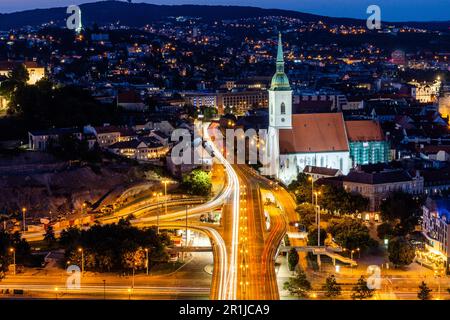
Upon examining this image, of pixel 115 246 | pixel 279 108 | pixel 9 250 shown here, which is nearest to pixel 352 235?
pixel 115 246

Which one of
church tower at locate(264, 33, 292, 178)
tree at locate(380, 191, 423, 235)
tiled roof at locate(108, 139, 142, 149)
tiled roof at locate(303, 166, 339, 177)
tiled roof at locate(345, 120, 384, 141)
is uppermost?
church tower at locate(264, 33, 292, 178)

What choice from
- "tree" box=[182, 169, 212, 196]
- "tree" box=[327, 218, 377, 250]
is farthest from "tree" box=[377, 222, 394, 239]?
"tree" box=[182, 169, 212, 196]

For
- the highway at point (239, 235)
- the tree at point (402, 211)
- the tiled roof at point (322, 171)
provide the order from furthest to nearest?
1. the tiled roof at point (322, 171)
2. the tree at point (402, 211)
3. the highway at point (239, 235)

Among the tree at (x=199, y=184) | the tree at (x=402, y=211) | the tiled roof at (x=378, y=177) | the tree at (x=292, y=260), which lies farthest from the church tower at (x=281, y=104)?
the tree at (x=292, y=260)

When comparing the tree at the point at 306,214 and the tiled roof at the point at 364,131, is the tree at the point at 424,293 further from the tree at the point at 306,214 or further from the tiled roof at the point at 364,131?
the tiled roof at the point at 364,131

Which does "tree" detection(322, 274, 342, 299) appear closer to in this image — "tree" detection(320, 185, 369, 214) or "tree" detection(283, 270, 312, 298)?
"tree" detection(283, 270, 312, 298)
